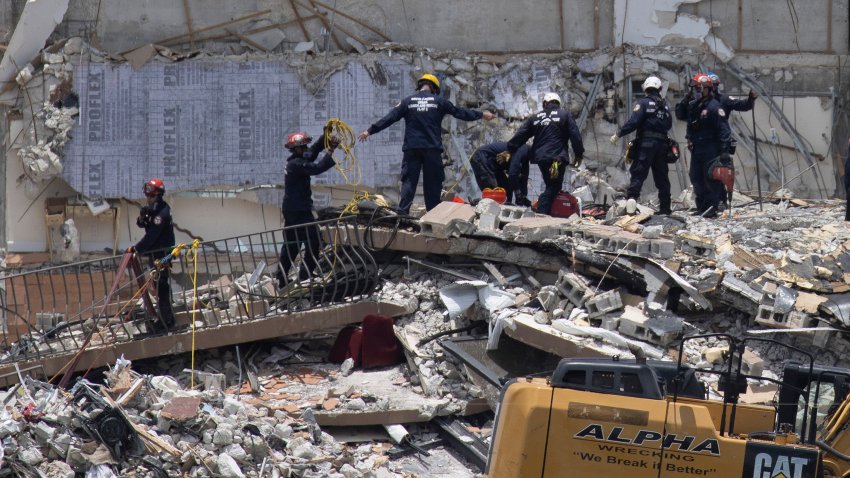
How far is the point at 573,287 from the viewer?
42.4 feet

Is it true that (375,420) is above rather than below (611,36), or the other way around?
below

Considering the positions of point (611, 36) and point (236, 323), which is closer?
point (236, 323)

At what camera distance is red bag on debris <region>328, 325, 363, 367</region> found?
45.6 ft

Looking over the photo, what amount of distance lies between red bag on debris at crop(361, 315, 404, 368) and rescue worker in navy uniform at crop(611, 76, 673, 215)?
142 inches

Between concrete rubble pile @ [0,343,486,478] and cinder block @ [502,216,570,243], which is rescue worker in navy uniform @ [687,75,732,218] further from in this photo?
concrete rubble pile @ [0,343,486,478]

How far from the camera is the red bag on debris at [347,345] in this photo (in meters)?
13.9

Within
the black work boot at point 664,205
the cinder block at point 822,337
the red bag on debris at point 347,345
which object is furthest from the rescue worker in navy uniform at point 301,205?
the cinder block at point 822,337

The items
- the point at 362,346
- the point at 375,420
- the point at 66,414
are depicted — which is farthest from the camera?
the point at 362,346

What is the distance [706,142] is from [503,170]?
2502 millimetres

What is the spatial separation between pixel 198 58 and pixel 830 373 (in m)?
11.8

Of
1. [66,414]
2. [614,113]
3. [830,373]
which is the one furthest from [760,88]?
[66,414]

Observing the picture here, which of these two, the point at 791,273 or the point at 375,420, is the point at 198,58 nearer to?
the point at 375,420

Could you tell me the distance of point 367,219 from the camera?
48.2 feet

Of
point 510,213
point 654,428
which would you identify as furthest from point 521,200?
point 654,428
